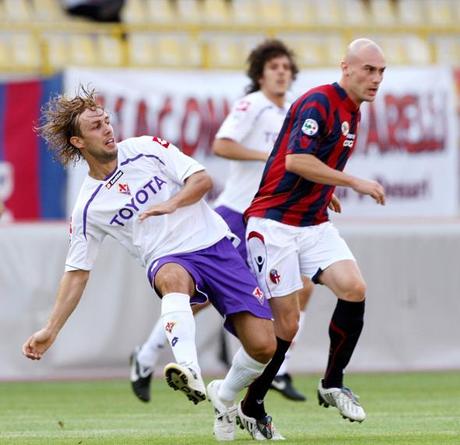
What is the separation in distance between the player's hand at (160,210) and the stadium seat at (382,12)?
41.4 feet

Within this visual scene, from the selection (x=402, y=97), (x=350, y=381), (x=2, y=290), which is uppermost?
(x=402, y=97)

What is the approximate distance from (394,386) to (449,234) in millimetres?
2378

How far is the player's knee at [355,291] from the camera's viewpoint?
23.1 ft

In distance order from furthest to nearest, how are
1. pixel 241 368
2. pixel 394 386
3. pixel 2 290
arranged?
pixel 2 290, pixel 394 386, pixel 241 368

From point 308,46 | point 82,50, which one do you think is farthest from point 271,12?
point 82,50

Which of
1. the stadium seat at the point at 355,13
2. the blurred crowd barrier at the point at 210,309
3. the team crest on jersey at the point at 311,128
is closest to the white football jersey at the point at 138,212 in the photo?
the team crest on jersey at the point at 311,128

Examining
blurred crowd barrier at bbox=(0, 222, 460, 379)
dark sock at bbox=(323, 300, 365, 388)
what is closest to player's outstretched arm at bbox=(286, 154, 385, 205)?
dark sock at bbox=(323, 300, 365, 388)

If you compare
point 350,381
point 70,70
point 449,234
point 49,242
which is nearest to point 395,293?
point 449,234

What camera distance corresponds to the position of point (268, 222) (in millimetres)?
7320

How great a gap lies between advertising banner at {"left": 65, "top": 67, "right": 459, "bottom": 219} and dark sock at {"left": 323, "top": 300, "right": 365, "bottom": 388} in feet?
25.4

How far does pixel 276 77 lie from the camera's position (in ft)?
31.6

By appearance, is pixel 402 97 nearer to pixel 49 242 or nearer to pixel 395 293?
pixel 395 293

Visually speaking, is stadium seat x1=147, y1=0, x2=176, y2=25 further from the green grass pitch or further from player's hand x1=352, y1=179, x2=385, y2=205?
player's hand x1=352, y1=179, x2=385, y2=205

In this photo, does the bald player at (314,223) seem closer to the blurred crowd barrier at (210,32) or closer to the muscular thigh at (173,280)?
the muscular thigh at (173,280)
